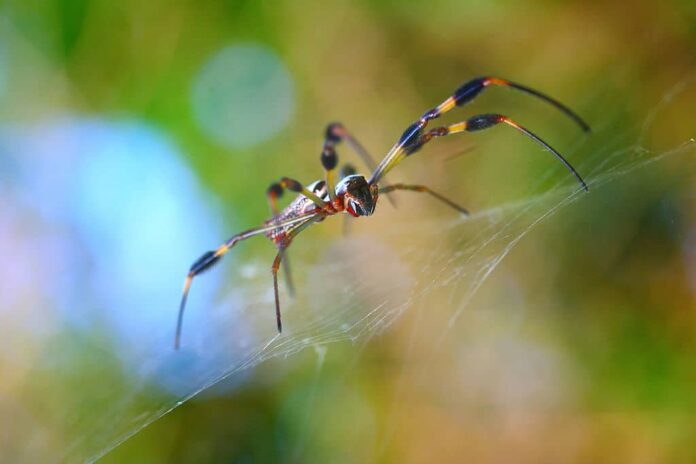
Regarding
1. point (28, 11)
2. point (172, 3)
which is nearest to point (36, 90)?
point (28, 11)

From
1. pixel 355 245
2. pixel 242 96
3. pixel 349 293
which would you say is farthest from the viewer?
pixel 242 96

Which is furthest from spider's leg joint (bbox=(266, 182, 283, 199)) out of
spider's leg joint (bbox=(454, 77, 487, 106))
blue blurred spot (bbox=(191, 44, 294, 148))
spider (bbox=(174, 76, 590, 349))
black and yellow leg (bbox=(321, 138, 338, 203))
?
blue blurred spot (bbox=(191, 44, 294, 148))

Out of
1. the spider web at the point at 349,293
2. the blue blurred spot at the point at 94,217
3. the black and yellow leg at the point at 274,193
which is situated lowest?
the spider web at the point at 349,293

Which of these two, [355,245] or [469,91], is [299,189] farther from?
[355,245]

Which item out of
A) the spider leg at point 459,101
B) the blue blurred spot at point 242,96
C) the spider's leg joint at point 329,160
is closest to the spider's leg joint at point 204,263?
the spider's leg joint at point 329,160

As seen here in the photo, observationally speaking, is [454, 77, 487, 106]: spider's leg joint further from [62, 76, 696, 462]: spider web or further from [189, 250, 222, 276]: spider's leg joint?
[189, 250, 222, 276]: spider's leg joint

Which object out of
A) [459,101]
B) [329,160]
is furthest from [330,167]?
[459,101]

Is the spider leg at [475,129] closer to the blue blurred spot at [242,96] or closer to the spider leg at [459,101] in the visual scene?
the spider leg at [459,101]
